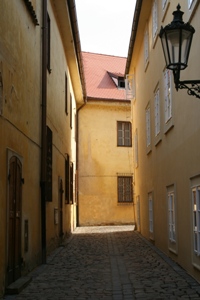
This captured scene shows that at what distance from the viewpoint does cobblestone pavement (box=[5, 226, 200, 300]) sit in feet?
22.8

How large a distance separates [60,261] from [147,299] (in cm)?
447

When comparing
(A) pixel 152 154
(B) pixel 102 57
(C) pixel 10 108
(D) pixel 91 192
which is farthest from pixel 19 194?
(B) pixel 102 57

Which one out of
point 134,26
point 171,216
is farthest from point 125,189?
point 171,216

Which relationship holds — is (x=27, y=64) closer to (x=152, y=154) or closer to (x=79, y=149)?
(x=152, y=154)

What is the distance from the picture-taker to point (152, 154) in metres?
14.1

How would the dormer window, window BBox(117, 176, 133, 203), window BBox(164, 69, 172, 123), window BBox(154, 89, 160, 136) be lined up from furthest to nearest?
the dormer window, window BBox(117, 176, 133, 203), window BBox(154, 89, 160, 136), window BBox(164, 69, 172, 123)

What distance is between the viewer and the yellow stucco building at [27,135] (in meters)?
6.95

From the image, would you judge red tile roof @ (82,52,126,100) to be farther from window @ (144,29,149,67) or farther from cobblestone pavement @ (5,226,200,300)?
cobblestone pavement @ (5,226,200,300)

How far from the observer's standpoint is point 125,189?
25328 millimetres

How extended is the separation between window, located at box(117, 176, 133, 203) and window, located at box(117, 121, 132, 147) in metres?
1.84

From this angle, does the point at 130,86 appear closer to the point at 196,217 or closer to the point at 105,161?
the point at 105,161

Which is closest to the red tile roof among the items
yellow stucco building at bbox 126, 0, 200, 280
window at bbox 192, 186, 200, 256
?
yellow stucco building at bbox 126, 0, 200, 280

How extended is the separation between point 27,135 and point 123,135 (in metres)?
17.2

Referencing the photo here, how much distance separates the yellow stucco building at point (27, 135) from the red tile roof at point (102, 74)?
38.7 feet
